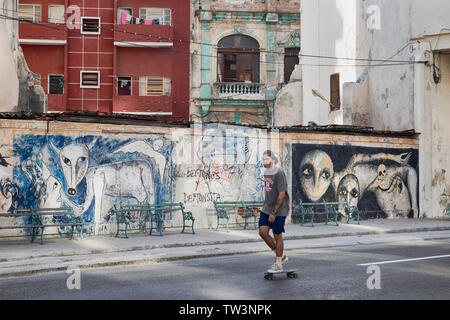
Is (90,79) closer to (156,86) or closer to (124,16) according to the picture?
(156,86)

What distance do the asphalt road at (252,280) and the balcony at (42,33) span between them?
86.7 ft

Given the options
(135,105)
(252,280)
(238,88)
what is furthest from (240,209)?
(238,88)

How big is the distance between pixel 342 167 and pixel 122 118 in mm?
8129

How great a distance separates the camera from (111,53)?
3753 centimetres

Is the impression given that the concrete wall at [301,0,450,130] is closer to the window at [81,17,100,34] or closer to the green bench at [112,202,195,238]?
the green bench at [112,202,195,238]

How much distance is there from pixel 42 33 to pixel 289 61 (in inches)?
549

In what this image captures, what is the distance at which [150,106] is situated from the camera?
37.0m

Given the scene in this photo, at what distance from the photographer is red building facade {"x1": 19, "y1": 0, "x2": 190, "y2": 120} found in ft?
121

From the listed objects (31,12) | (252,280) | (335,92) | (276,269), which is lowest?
(252,280)

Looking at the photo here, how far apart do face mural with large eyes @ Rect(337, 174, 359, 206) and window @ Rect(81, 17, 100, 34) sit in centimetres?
2040

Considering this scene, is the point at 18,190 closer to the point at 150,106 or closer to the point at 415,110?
the point at 415,110

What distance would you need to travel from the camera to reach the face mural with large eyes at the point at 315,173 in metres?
21.1

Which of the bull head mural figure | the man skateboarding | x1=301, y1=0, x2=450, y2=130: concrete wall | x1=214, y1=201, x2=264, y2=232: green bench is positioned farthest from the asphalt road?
x1=301, y1=0, x2=450, y2=130: concrete wall

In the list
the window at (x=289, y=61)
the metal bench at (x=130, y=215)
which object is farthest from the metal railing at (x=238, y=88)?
the metal bench at (x=130, y=215)
